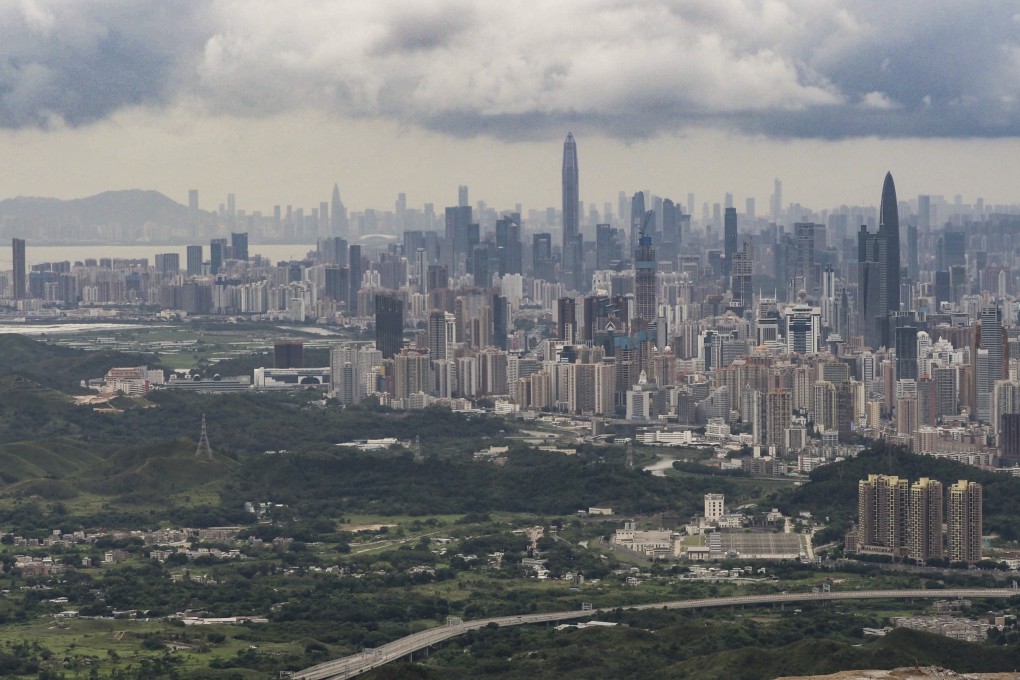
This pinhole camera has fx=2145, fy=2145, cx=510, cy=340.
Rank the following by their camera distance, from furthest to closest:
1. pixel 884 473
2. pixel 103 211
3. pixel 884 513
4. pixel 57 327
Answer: pixel 103 211 < pixel 57 327 < pixel 884 473 < pixel 884 513

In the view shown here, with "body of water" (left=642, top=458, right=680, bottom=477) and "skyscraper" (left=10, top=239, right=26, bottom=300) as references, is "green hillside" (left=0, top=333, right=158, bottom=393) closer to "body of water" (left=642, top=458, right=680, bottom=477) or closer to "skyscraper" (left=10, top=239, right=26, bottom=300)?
"body of water" (left=642, top=458, right=680, bottom=477)

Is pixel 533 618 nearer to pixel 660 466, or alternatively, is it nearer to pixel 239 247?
pixel 660 466

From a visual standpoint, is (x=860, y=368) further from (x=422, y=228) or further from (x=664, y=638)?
(x=422, y=228)

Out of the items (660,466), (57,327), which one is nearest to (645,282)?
(57,327)

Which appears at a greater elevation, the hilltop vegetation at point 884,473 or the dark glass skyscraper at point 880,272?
the dark glass skyscraper at point 880,272

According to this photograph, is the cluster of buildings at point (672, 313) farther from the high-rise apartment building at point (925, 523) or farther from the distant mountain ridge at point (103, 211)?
the distant mountain ridge at point (103, 211)

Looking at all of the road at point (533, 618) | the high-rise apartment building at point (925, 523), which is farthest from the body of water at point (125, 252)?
the road at point (533, 618)
